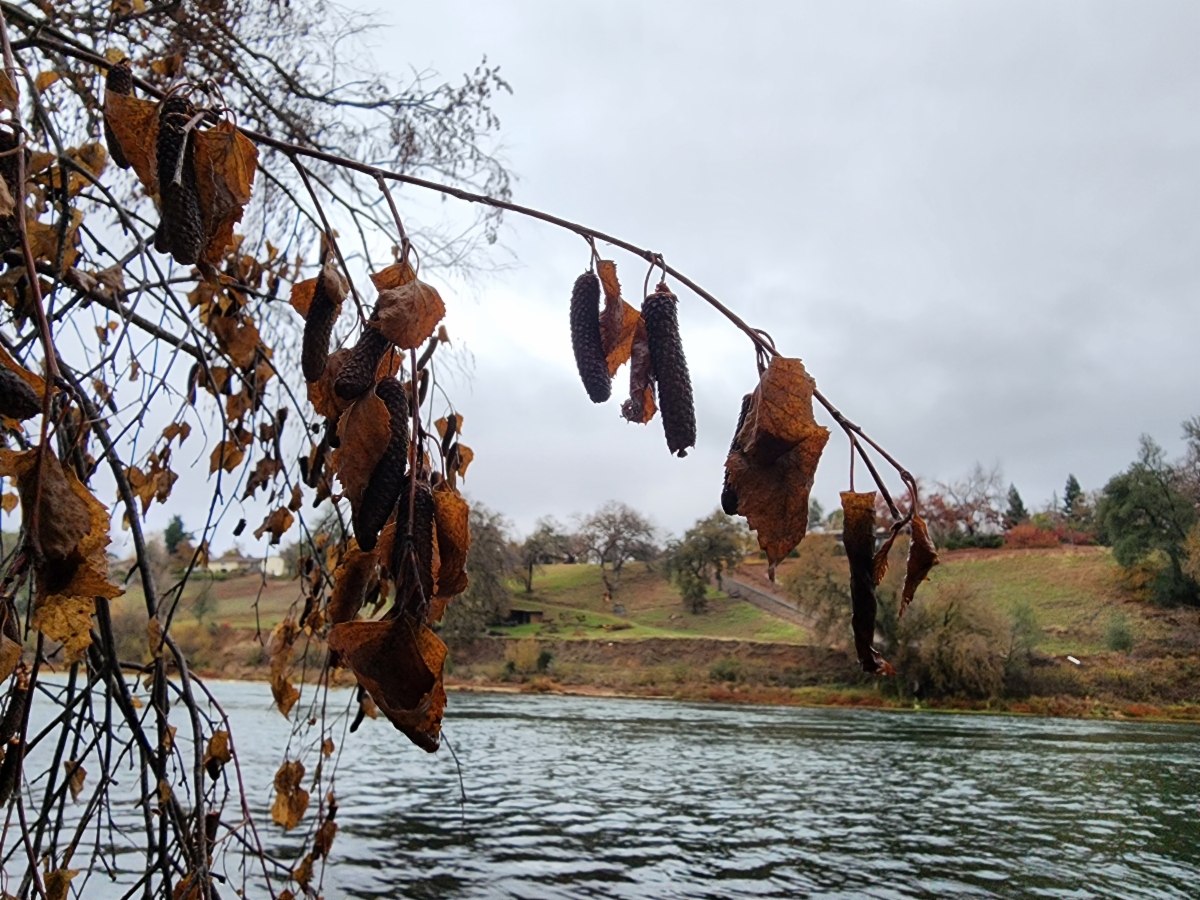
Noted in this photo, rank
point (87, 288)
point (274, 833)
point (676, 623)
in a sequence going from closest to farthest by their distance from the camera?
point (87, 288)
point (274, 833)
point (676, 623)

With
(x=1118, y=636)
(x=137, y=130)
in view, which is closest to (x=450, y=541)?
(x=137, y=130)

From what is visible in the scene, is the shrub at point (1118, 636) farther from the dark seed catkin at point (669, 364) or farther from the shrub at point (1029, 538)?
the dark seed catkin at point (669, 364)

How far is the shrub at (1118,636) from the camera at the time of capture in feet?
123

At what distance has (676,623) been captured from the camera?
55625 mm

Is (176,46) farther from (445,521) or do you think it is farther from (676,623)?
(676,623)

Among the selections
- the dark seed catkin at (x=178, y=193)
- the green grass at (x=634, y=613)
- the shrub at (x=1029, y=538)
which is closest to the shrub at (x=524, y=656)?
the green grass at (x=634, y=613)

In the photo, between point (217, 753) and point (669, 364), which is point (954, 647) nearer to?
point (217, 753)

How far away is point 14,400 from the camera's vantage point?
93 centimetres

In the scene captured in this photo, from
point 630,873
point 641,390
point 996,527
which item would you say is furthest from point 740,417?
point 996,527

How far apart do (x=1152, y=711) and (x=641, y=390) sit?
120 ft

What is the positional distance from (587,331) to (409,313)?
12.8 inches

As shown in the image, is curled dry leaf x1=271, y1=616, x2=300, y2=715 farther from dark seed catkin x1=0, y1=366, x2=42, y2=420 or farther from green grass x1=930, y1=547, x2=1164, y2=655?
green grass x1=930, y1=547, x2=1164, y2=655

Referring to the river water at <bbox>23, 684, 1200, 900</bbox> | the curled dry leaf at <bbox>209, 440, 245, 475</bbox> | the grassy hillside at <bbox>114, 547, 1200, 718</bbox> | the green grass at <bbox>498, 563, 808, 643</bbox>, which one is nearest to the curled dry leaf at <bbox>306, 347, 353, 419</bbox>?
the curled dry leaf at <bbox>209, 440, 245, 475</bbox>

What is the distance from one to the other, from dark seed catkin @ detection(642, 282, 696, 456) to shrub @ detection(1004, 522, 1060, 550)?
2322 inches
